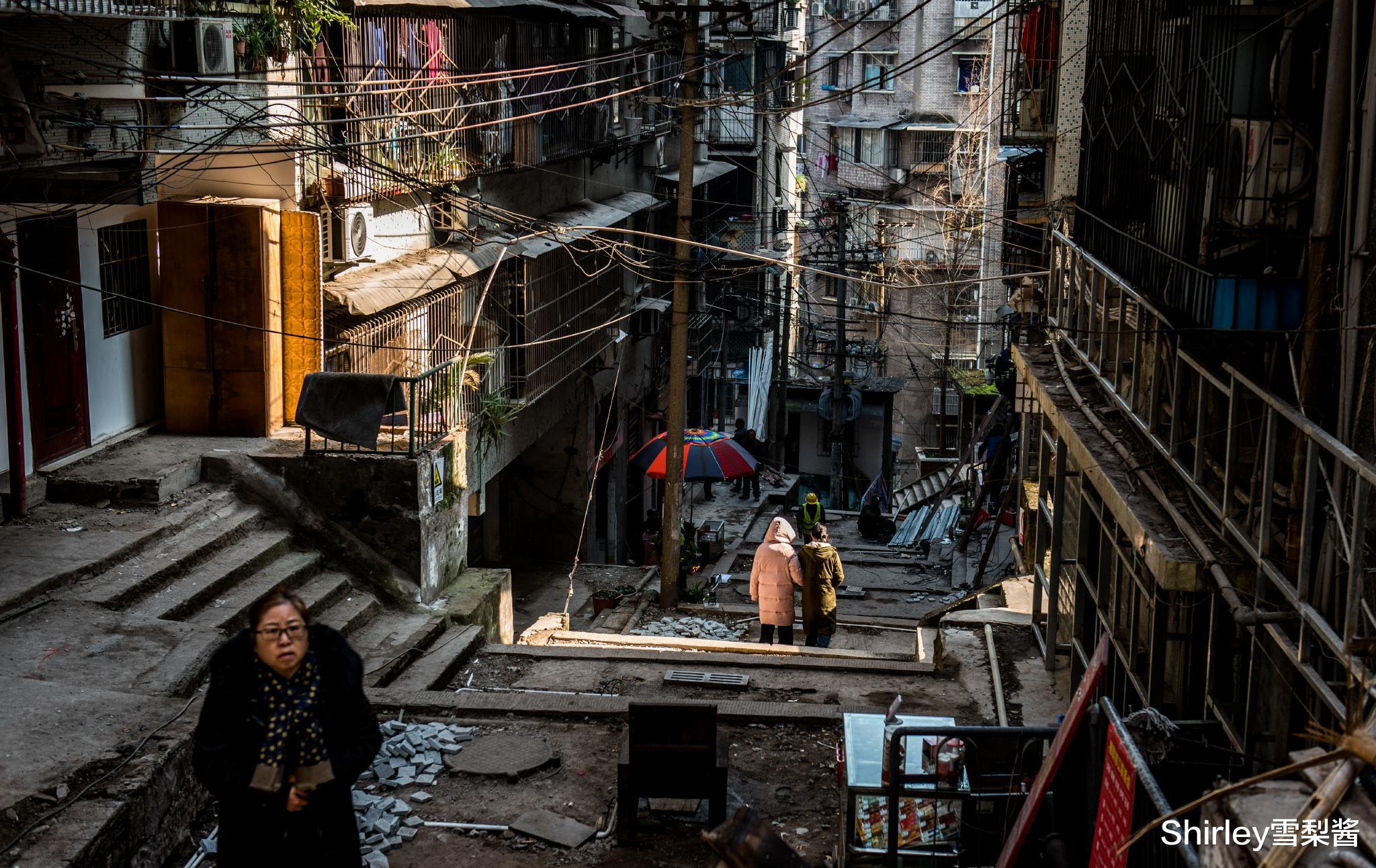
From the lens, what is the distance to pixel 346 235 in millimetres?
14523

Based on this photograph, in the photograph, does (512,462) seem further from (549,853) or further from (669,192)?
(549,853)

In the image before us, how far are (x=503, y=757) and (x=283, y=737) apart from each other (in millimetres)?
4008

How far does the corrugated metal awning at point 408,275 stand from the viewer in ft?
46.0

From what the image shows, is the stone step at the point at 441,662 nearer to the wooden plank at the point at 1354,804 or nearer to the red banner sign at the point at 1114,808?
the red banner sign at the point at 1114,808

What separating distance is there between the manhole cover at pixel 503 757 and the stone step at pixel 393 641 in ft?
5.52

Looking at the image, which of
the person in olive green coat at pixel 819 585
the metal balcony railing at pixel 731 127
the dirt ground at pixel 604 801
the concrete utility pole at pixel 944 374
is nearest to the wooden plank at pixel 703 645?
the person in olive green coat at pixel 819 585

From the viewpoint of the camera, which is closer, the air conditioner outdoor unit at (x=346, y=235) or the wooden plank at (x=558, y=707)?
the wooden plank at (x=558, y=707)

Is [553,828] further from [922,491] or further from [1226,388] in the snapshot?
[922,491]

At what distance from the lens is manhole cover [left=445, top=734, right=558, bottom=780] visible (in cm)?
893

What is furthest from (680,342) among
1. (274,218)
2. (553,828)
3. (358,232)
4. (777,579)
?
(553,828)

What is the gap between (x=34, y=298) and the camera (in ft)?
40.1

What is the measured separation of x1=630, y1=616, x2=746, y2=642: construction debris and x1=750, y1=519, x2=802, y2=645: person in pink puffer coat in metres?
2.05

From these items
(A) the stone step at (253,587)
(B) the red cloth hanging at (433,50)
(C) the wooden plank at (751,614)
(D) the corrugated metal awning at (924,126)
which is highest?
(D) the corrugated metal awning at (924,126)

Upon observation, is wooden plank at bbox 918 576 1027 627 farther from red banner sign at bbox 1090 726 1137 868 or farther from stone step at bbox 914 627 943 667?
red banner sign at bbox 1090 726 1137 868
